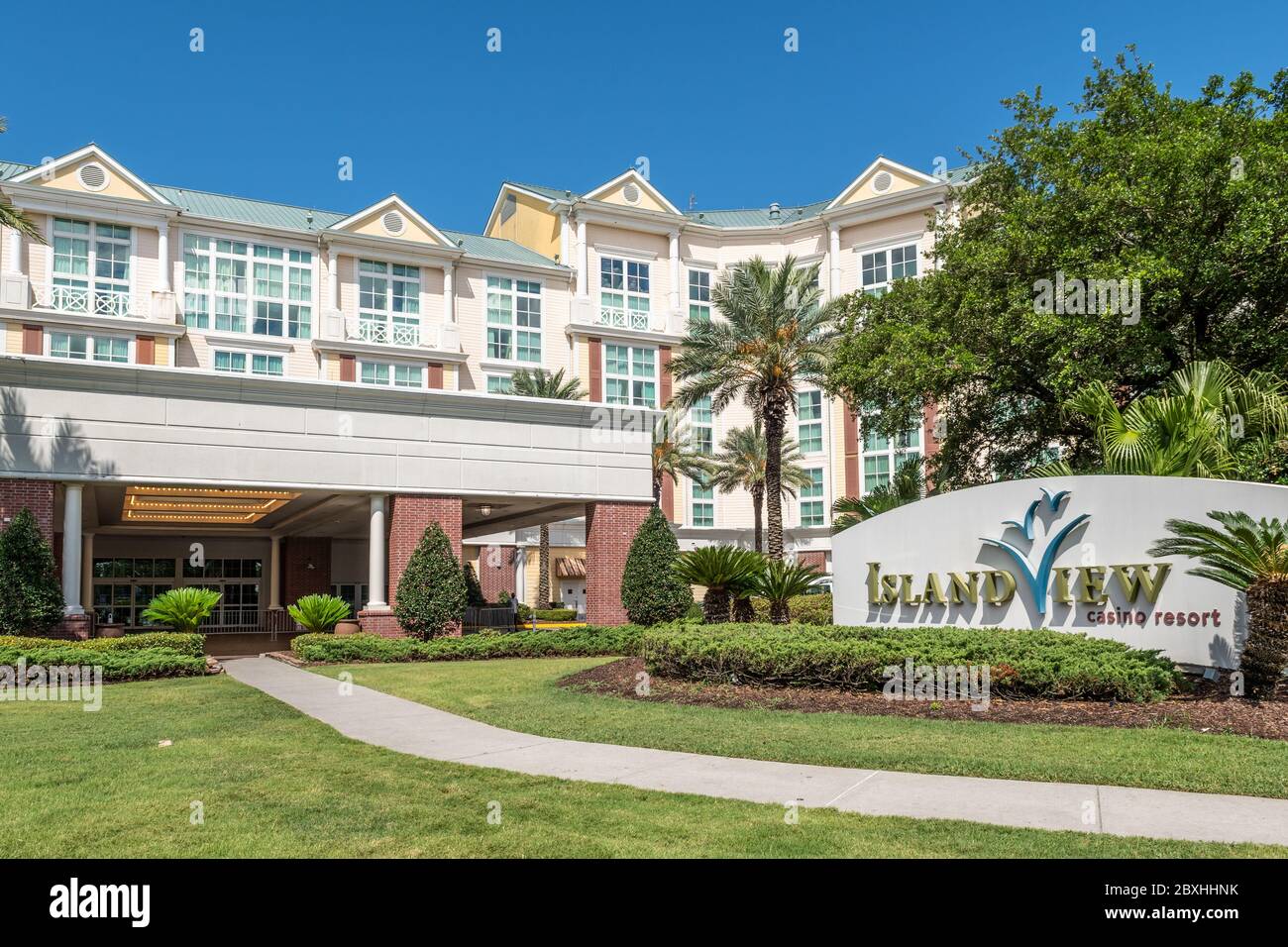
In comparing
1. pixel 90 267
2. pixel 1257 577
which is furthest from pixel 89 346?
pixel 1257 577

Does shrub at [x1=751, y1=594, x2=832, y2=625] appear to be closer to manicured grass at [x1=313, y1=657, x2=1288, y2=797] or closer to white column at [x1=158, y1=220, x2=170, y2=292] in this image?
manicured grass at [x1=313, y1=657, x2=1288, y2=797]

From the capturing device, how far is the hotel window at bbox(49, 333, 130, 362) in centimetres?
4134

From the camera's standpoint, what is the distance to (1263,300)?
70.2ft

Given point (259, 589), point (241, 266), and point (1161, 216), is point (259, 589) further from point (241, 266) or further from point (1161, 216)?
point (1161, 216)

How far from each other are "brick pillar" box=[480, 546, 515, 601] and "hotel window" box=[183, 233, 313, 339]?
15249 millimetres

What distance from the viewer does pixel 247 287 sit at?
150 ft

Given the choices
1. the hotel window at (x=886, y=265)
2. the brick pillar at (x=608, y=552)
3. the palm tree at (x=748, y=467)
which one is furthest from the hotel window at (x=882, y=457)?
the brick pillar at (x=608, y=552)

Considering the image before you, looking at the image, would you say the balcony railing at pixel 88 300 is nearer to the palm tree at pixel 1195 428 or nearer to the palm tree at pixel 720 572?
the palm tree at pixel 720 572

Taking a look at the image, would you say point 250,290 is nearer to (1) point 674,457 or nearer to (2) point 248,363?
(2) point 248,363

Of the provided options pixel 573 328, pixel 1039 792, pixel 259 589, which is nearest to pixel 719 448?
pixel 573 328

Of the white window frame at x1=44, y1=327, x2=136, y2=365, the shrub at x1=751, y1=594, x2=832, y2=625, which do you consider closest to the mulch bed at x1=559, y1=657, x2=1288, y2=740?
the shrub at x1=751, y1=594, x2=832, y2=625

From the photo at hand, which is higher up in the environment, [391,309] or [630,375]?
[391,309]

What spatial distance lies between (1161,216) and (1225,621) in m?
12.1

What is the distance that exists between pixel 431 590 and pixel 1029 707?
53.1 ft
